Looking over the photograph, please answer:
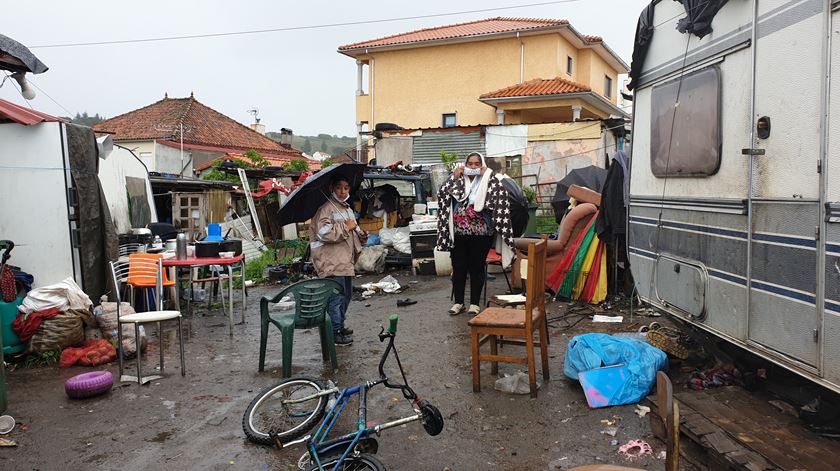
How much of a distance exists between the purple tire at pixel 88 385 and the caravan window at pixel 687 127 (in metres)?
4.89

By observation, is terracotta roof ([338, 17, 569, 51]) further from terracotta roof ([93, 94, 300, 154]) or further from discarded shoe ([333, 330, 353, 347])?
discarded shoe ([333, 330, 353, 347])

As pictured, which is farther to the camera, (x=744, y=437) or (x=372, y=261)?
(x=372, y=261)

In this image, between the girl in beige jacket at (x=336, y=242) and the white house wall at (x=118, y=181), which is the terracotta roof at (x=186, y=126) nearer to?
the white house wall at (x=118, y=181)

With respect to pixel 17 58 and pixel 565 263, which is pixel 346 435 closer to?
A: pixel 17 58

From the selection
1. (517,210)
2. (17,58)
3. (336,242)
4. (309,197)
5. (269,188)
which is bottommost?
(336,242)

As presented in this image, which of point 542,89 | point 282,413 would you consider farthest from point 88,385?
point 542,89

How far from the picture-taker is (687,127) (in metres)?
4.76

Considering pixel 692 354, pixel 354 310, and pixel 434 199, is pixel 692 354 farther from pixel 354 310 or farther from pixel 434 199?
pixel 434 199

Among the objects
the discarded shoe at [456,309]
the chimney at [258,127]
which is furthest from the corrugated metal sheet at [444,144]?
the chimney at [258,127]

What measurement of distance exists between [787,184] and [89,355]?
6.13 meters

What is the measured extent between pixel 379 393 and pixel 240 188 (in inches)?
540

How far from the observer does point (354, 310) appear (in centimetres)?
886

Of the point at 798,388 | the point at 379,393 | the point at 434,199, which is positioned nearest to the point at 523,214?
the point at 379,393

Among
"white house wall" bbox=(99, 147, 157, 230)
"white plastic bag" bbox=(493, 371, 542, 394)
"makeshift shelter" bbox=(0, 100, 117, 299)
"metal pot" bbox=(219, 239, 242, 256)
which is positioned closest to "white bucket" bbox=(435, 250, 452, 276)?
"metal pot" bbox=(219, 239, 242, 256)
